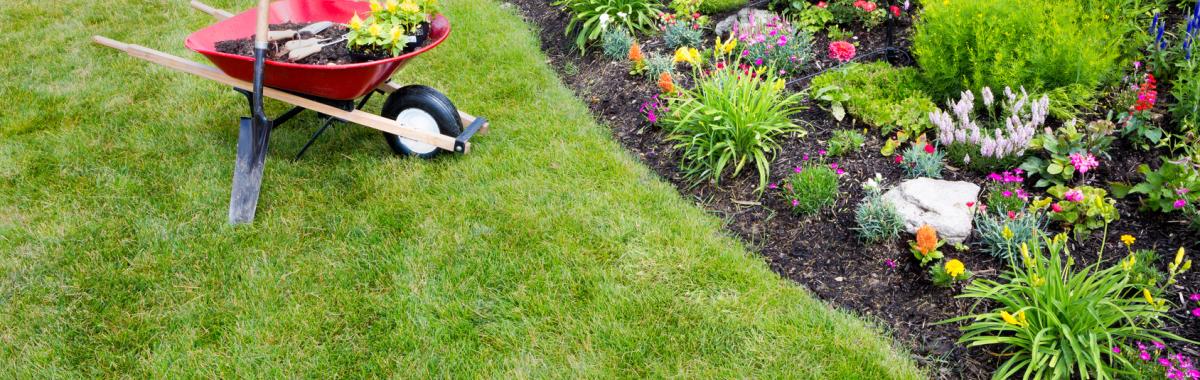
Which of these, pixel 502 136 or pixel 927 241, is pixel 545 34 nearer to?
pixel 502 136

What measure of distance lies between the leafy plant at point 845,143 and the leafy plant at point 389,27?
1996 mm

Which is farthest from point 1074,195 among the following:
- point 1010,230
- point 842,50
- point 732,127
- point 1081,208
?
point 842,50

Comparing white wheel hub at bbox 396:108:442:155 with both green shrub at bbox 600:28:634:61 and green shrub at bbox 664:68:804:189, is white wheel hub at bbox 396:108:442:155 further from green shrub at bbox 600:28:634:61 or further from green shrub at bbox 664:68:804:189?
green shrub at bbox 600:28:634:61

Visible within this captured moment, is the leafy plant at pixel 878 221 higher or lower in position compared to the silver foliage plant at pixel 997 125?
lower

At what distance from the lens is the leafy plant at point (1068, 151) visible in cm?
264

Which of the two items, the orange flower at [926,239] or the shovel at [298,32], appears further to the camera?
the shovel at [298,32]

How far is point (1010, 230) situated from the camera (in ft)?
7.92

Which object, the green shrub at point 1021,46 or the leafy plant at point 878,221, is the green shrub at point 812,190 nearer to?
the leafy plant at point 878,221

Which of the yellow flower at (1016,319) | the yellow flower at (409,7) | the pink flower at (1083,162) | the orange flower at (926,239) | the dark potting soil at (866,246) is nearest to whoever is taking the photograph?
the yellow flower at (1016,319)

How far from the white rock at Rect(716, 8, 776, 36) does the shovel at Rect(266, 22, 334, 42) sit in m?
2.36

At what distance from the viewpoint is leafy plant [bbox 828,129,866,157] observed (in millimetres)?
3137

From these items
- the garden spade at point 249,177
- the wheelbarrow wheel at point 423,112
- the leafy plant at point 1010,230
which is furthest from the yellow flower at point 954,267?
the garden spade at point 249,177

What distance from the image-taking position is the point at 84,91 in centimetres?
436

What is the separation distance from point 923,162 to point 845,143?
1.17 ft
